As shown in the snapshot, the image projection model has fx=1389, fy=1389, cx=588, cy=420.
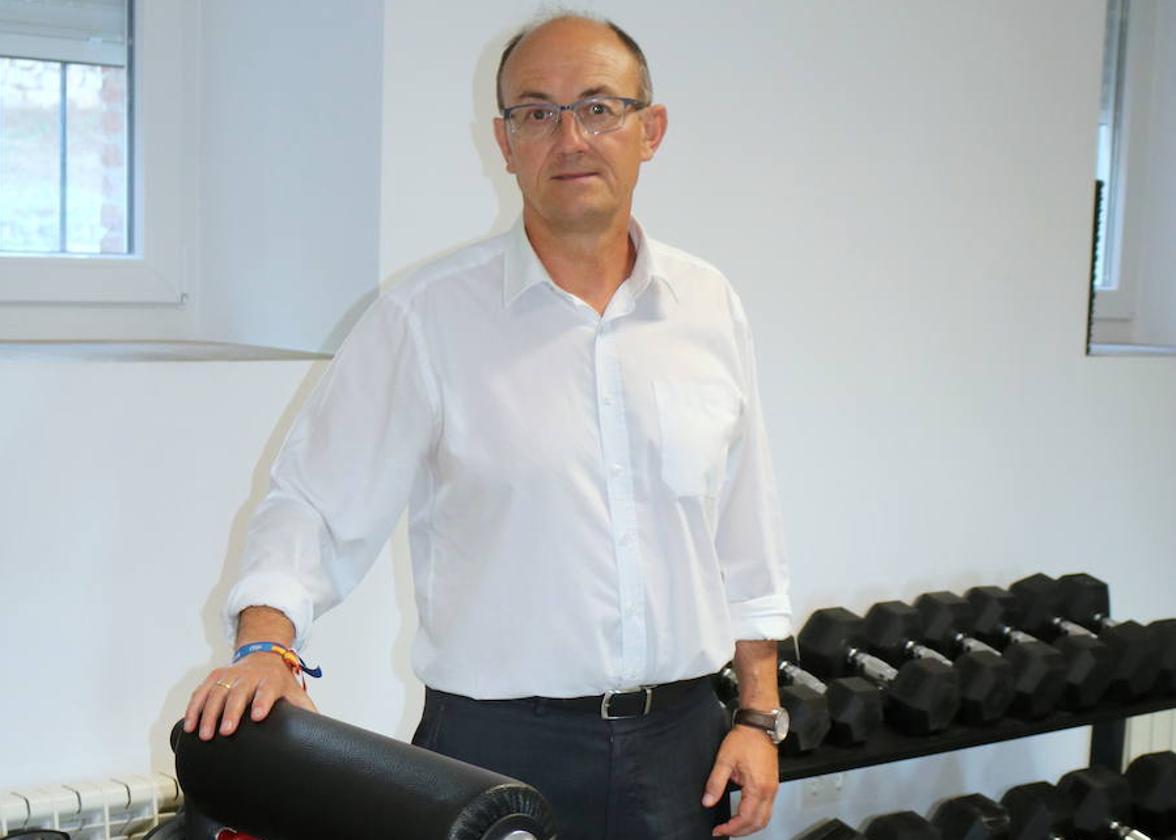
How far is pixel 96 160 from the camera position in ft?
8.50

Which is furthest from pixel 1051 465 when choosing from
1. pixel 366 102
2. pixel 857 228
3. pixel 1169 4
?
pixel 366 102

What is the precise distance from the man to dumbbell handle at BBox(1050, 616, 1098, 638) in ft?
4.83

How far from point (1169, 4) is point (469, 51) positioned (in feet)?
7.59

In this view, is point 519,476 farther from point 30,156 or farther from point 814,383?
point 30,156

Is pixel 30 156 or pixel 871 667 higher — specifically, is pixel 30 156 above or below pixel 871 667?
above

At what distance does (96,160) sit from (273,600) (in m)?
1.57

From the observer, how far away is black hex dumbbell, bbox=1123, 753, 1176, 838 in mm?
2721

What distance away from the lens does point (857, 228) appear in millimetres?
2703

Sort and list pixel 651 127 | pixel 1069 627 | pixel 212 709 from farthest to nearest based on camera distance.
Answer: pixel 1069 627 < pixel 651 127 < pixel 212 709

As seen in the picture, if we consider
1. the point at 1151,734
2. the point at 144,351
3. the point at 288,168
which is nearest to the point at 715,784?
the point at 144,351

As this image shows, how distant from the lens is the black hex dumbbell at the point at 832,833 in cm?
243

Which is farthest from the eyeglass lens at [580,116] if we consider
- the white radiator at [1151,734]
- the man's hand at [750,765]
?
the white radiator at [1151,734]

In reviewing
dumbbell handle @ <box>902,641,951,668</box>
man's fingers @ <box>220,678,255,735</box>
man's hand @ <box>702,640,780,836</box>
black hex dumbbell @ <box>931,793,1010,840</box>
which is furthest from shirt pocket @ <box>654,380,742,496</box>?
black hex dumbbell @ <box>931,793,1010,840</box>

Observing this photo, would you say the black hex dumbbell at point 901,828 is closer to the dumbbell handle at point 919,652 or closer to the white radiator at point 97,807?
the dumbbell handle at point 919,652
